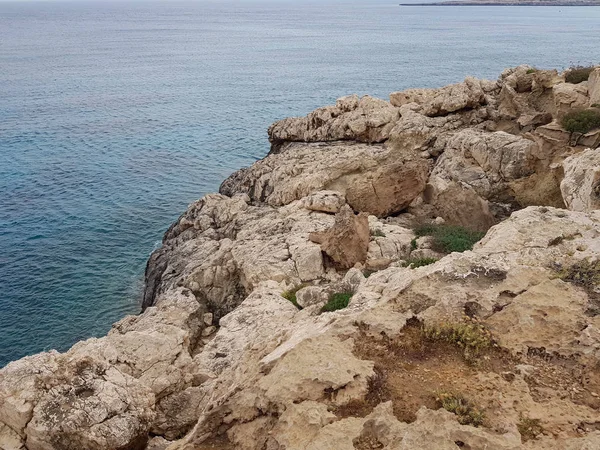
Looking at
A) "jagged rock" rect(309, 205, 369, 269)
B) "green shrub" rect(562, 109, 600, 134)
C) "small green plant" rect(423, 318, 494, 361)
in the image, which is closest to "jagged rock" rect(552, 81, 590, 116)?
"green shrub" rect(562, 109, 600, 134)

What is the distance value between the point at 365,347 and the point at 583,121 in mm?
25322

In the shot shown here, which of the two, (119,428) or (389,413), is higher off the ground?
(389,413)

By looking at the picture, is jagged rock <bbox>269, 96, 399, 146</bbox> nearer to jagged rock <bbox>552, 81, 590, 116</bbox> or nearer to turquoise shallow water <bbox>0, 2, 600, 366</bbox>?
turquoise shallow water <bbox>0, 2, 600, 366</bbox>

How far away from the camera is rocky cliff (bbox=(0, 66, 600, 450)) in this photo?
31.3 feet

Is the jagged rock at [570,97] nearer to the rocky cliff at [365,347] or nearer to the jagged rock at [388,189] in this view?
the rocky cliff at [365,347]

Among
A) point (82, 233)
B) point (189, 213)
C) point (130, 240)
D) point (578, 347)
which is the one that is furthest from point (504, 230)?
point (82, 233)

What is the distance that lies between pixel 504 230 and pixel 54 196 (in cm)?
4396

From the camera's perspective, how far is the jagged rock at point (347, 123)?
42.5 metres

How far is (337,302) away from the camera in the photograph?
16875 mm

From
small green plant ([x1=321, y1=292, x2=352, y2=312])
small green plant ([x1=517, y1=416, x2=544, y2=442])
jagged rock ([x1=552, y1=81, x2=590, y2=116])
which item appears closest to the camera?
small green plant ([x1=517, y1=416, x2=544, y2=442])

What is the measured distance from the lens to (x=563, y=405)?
951 centimetres

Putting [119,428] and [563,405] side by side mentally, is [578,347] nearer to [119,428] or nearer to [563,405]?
[563,405]

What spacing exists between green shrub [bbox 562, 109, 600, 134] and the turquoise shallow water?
2941cm

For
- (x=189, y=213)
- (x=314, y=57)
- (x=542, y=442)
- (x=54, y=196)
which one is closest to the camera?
(x=542, y=442)
